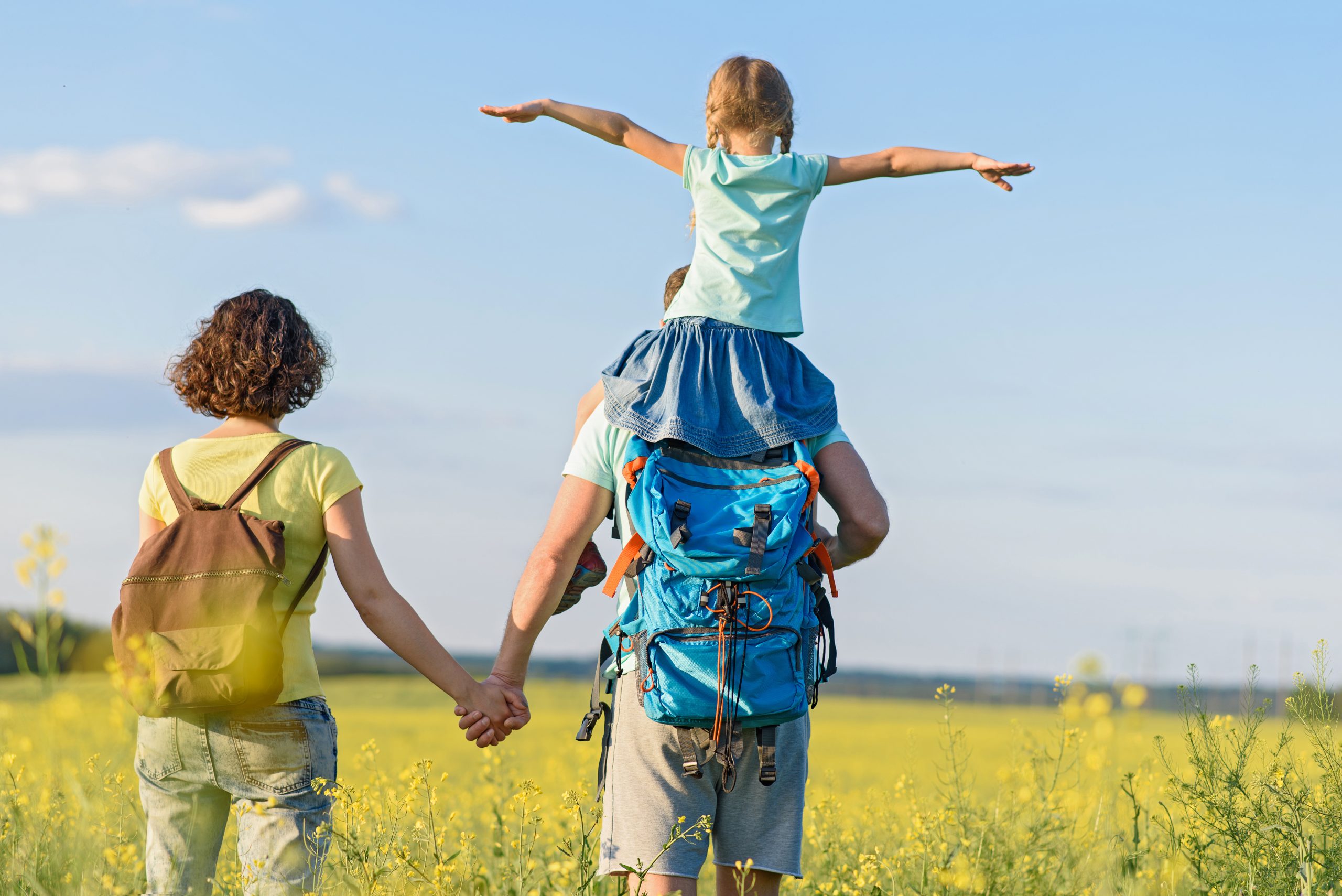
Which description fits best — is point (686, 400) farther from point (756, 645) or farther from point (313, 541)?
point (313, 541)

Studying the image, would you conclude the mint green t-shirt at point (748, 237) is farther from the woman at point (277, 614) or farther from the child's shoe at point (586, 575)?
the woman at point (277, 614)

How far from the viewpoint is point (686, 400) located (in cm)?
306

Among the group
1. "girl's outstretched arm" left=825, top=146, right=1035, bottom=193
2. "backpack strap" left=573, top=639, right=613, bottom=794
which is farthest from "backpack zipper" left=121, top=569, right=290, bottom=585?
"girl's outstretched arm" left=825, top=146, right=1035, bottom=193

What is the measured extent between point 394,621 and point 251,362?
789 mm

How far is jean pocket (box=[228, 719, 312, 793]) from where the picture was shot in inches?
114

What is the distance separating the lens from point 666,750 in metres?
2.98

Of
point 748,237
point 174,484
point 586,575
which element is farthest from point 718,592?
point 174,484

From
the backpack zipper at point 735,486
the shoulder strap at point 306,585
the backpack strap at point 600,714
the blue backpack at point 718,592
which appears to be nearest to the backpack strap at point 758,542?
the blue backpack at point 718,592

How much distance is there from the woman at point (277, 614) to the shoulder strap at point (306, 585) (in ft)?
0.03

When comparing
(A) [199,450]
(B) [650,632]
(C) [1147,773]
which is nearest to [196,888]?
(A) [199,450]

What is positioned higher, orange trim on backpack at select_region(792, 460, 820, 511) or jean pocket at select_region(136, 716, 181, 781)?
orange trim on backpack at select_region(792, 460, 820, 511)

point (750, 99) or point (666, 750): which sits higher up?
point (750, 99)

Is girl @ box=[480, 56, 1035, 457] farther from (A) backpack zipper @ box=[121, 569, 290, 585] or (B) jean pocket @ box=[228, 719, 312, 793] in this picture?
(B) jean pocket @ box=[228, 719, 312, 793]

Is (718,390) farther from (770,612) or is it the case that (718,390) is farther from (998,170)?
(998,170)
